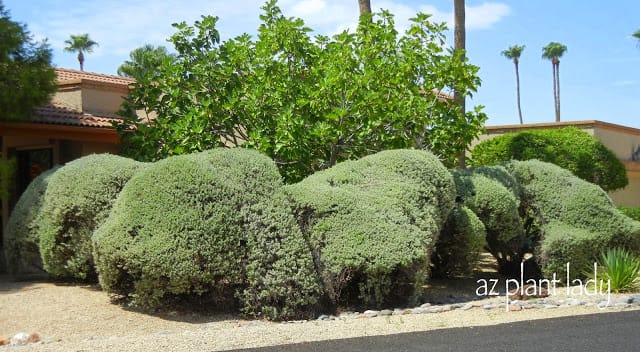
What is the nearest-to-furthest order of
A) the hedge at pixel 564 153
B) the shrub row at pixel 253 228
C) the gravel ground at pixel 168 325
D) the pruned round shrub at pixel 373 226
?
the gravel ground at pixel 168 325
the shrub row at pixel 253 228
the pruned round shrub at pixel 373 226
the hedge at pixel 564 153

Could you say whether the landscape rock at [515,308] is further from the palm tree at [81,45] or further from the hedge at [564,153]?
the palm tree at [81,45]

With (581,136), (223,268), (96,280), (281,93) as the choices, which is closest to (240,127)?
(281,93)

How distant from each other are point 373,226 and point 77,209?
14.4 ft

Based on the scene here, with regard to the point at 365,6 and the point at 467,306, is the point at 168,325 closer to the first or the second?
the point at 467,306

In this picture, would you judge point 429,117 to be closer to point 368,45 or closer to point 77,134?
point 368,45

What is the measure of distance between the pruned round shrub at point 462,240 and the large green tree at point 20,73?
8.19 m

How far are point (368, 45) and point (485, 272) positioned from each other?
5062 mm

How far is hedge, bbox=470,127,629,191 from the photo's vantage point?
745 inches

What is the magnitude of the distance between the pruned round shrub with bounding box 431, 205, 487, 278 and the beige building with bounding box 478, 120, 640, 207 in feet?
35.3

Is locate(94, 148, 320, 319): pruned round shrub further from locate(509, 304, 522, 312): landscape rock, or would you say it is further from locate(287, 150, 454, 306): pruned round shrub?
locate(509, 304, 522, 312): landscape rock

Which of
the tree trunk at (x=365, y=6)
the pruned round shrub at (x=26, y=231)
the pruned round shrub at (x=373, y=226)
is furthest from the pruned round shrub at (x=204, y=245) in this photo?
the tree trunk at (x=365, y=6)

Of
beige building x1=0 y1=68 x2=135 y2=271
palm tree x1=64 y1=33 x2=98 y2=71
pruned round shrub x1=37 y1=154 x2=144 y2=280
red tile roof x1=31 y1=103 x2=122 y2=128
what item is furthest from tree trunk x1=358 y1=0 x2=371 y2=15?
palm tree x1=64 y1=33 x2=98 y2=71

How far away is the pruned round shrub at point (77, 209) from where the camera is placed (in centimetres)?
1057

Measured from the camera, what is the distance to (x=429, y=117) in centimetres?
1280
